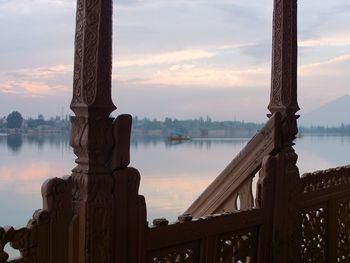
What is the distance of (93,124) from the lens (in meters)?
2.39

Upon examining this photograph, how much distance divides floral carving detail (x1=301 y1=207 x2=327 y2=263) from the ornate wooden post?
220 mm

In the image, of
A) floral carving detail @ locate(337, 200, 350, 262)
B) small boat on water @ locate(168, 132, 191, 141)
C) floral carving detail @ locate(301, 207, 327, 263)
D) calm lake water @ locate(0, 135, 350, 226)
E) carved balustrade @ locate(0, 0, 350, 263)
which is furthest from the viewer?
floral carving detail @ locate(337, 200, 350, 262)

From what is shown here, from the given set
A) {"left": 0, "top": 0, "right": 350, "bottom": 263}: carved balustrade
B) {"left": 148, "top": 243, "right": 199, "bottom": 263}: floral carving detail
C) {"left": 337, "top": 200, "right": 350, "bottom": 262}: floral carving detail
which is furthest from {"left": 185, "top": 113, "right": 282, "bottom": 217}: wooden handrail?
{"left": 148, "top": 243, "right": 199, "bottom": 263}: floral carving detail

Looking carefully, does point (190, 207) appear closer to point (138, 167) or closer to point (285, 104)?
point (285, 104)

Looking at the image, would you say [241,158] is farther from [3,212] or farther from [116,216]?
[3,212]

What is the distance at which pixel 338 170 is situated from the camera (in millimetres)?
4445

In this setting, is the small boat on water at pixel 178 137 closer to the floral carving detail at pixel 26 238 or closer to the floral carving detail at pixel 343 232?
the floral carving detail at pixel 343 232

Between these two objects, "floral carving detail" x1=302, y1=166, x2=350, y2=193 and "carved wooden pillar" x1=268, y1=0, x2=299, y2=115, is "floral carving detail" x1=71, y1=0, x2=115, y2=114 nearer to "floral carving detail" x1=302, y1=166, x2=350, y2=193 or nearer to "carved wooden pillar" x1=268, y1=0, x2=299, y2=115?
"carved wooden pillar" x1=268, y1=0, x2=299, y2=115

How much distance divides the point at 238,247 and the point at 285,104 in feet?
3.53

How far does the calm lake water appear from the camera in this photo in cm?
270

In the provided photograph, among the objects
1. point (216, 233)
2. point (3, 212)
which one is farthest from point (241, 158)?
point (3, 212)

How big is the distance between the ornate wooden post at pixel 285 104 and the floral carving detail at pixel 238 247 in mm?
254

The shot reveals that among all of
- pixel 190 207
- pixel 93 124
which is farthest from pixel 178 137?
pixel 93 124

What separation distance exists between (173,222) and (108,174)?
589mm
